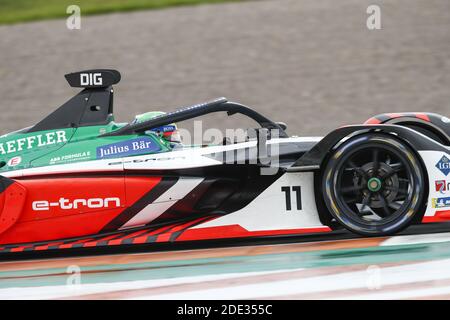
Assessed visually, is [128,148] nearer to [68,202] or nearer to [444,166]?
[68,202]

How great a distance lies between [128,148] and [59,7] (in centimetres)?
1227

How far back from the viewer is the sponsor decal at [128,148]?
6.33 m

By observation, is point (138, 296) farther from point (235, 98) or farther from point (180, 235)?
point (235, 98)

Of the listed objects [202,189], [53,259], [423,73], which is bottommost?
[53,259]

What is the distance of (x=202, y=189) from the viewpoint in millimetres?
6156

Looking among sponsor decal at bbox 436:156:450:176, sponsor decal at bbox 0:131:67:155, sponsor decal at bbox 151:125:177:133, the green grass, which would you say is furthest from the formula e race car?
the green grass

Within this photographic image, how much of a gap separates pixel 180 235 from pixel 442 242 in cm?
202

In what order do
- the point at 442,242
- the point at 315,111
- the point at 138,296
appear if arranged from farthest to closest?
1. the point at 315,111
2. the point at 442,242
3. the point at 138,296

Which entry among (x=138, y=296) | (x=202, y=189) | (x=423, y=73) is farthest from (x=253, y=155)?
(x=423, y=73)

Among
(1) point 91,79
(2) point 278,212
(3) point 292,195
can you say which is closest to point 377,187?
(3) point 292,195

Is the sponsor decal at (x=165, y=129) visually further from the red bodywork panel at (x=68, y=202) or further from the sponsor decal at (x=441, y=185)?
the sponsor decal at (x=441, y=185)

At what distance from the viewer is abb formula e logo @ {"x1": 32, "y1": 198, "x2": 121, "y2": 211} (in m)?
6.07

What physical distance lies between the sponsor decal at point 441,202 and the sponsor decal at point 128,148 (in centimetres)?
226
